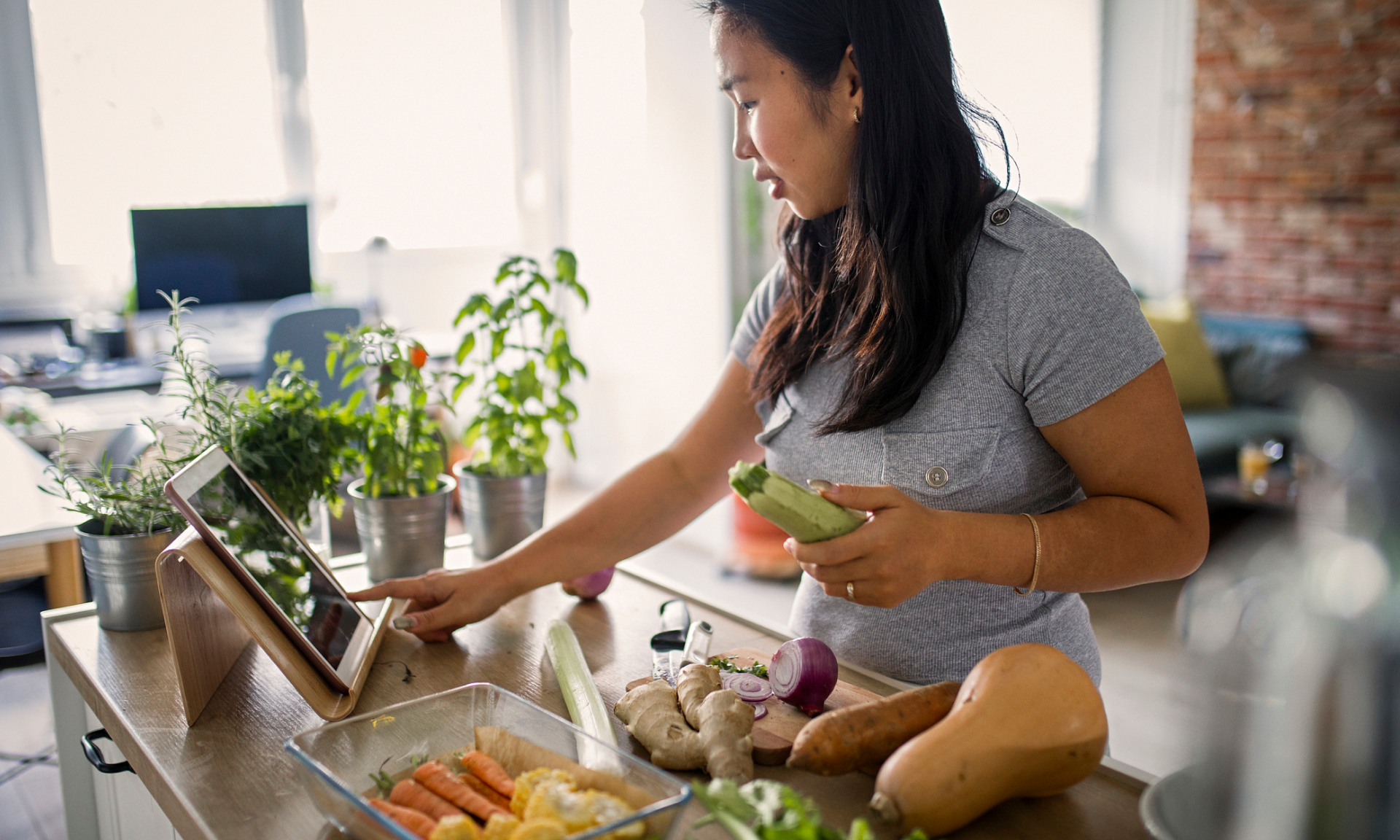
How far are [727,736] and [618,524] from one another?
49cm

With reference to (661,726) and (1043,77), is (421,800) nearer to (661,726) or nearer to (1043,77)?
(661,726)

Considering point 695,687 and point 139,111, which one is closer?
point 695,687

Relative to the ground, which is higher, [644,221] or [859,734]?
[644,221]

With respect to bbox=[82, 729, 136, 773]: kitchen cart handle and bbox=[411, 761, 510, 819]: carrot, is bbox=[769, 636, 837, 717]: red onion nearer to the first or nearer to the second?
bbox=[411, 761, 510, 819]: carrot

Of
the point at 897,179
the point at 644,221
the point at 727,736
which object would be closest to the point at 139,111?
the point at 644,221

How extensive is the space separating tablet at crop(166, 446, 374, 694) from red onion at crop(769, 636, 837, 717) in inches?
16.6

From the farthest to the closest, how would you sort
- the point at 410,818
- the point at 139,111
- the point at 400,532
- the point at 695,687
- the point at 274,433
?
the point at 139,111 → the point at 400,532 → the point at 274,433 → the point at 695,687 → the point at 410,818

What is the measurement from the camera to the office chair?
10.4 feet

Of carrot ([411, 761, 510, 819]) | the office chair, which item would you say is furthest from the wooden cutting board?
the office chair

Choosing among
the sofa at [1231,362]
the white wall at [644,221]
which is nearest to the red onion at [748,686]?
the white wall at [644,221]

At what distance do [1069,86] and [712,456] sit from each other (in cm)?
456

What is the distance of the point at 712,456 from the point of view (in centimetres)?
138

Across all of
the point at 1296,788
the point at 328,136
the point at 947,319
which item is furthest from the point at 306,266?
the point at 1296,788

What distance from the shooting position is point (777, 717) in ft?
3.21
